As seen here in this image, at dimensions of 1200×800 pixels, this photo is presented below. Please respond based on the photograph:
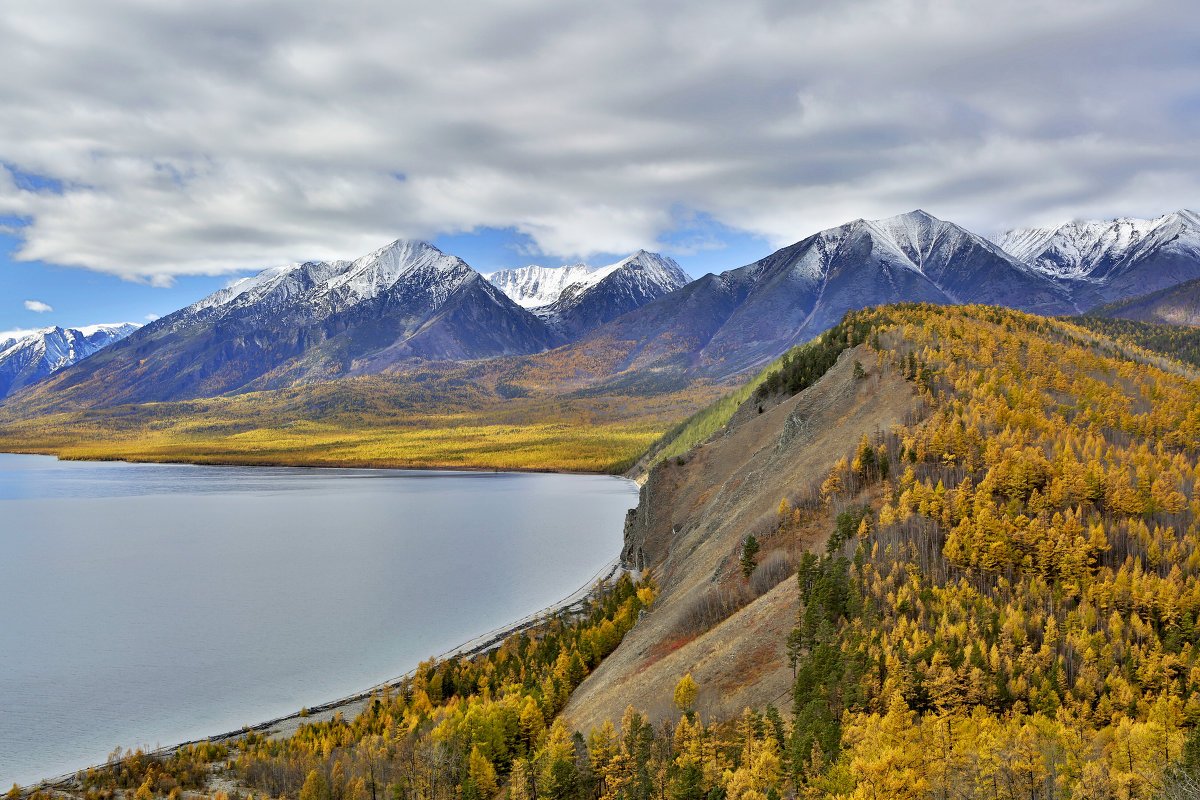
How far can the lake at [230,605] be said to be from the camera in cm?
6688

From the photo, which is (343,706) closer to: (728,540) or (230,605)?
(728,540)

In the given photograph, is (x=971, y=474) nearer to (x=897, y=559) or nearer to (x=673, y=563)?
(x=897, y=559)

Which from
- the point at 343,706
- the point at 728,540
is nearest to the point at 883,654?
the point at 728,540

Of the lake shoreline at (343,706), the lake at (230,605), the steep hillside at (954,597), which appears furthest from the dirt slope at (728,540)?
the lake at (230,605)

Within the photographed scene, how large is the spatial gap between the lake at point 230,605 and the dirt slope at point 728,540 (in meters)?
20.2

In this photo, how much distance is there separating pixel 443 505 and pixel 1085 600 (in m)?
165

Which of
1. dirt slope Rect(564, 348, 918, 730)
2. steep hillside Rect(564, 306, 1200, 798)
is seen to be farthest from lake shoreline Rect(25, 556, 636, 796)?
steep hillside Rect(564, 306, 1200, 798)

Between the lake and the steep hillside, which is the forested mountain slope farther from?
the lake

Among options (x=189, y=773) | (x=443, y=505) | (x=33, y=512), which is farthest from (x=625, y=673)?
(x=33, y=512)

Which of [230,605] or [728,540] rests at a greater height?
[728,540]

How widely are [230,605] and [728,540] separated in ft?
210

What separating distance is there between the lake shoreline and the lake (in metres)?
1.93

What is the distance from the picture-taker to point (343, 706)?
67500 millimetres

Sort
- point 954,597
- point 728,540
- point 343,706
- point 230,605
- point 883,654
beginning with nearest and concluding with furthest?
point 883,654 < point 954,597 < point 343,706 < point 728,540 < point 230,605
